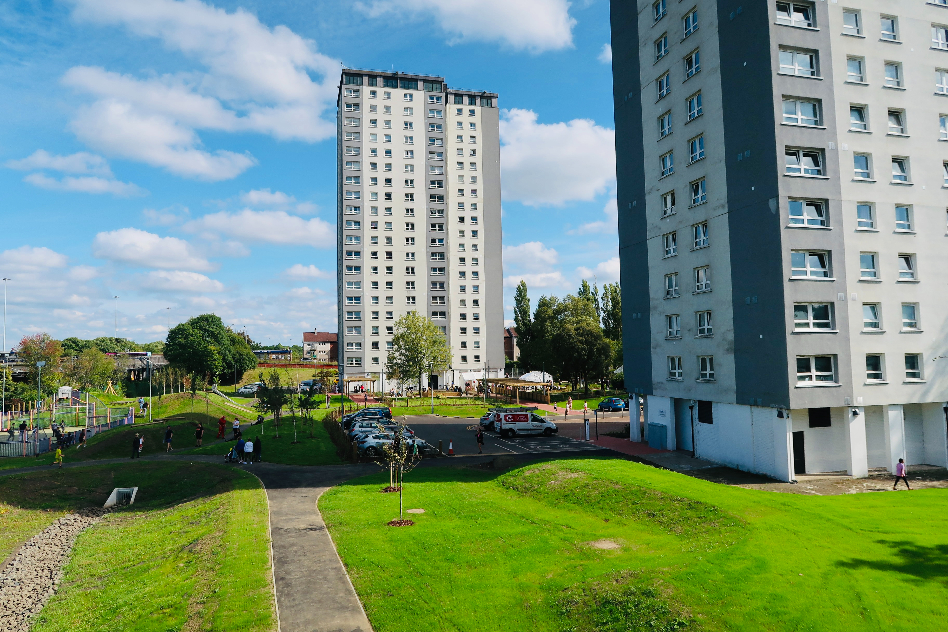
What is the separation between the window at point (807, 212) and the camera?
28.8m

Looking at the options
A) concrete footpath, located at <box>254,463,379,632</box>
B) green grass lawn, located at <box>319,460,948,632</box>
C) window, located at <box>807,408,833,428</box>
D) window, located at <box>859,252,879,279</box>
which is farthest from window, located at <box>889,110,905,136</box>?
concrete footpath, located at <box>254,463,379,632</box>

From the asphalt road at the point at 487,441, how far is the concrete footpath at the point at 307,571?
575 inches

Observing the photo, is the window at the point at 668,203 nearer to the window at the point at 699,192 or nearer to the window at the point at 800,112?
the window at the point at 699,192

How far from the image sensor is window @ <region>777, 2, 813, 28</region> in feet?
97.5

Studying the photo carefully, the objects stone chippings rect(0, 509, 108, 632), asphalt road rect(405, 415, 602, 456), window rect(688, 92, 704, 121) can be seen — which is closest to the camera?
stone chippings rect(0, 509, 108, 632)

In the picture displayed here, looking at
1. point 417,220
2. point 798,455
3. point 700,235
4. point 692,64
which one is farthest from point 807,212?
point 417,220

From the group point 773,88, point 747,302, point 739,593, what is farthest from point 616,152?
point 739,593

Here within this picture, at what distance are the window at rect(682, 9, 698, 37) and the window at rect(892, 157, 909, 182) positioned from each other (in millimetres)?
13343

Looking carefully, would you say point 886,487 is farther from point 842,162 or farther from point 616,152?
point 616,152

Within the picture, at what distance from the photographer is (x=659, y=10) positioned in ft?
126

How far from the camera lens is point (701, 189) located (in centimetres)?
3419

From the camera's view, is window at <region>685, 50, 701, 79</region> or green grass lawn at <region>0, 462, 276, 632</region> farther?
window at <region>685, 50, 701, 79</region>

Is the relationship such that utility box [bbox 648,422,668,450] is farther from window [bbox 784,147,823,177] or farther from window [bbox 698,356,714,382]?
window [bbox 784,147,823,177]

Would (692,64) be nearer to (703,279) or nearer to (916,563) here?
(703,279)
